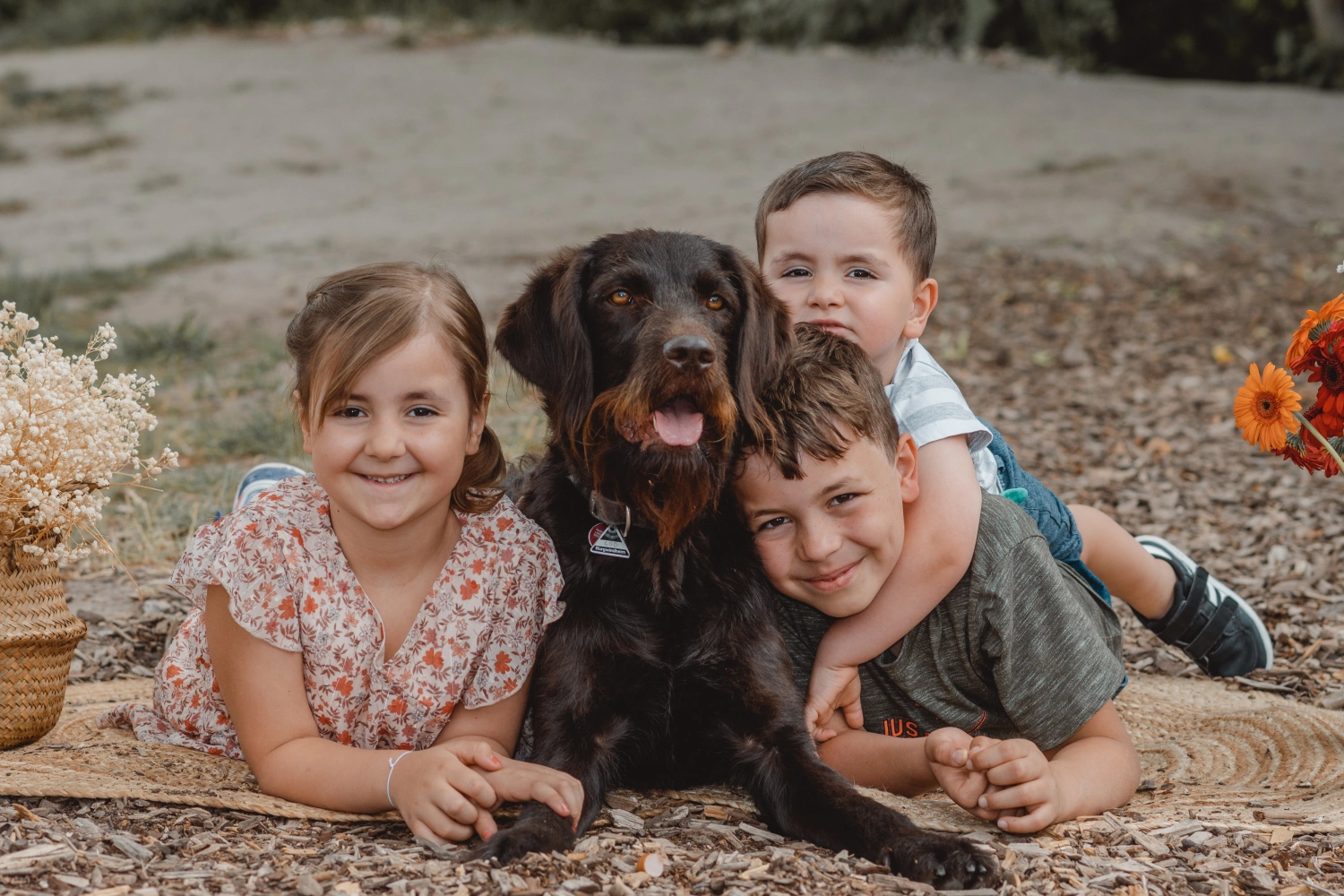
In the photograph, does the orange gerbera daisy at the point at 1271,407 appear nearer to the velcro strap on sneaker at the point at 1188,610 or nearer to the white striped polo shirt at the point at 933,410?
the white striped polo shirt at the point at 933,410

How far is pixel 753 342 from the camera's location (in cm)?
294

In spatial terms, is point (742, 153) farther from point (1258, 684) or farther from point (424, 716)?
point (424, 716)

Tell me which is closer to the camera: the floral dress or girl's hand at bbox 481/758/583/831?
girl's hand at bbox 481/758/583/831

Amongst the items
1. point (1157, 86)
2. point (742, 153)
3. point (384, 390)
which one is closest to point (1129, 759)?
point (384, 390)

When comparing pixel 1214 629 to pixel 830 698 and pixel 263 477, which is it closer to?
pixel 830 698

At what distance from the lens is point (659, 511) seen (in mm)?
2836

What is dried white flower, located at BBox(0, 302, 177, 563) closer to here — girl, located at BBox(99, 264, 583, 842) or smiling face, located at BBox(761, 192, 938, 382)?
girl, located at BBox(99, 264, 583, 842)

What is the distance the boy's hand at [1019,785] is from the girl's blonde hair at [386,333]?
128 cm

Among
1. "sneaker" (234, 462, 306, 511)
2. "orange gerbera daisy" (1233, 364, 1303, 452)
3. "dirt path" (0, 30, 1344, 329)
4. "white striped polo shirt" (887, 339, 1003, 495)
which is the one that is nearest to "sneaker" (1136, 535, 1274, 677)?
"white striped polo shirt" (887, 339, 1003, 495)

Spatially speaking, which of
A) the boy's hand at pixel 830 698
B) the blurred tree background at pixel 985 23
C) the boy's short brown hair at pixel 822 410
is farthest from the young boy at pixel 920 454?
the blurred tree background at pixel 985 23

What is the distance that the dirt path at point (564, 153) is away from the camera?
10805 millimetres

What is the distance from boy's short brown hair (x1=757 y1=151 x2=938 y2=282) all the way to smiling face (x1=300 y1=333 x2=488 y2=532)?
4.05ft

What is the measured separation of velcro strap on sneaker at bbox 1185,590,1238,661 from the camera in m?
3.95

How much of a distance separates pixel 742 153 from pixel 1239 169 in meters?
4.97
